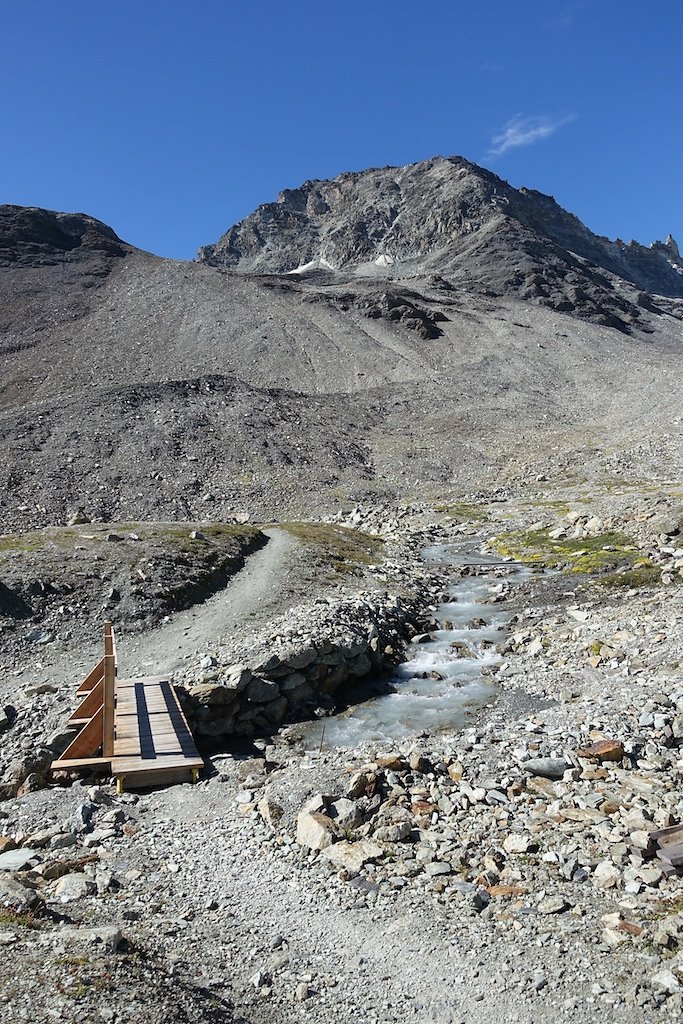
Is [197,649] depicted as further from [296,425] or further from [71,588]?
[296,425]

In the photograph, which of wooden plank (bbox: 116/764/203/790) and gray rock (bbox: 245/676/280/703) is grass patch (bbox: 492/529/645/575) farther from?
wooden plank (bbox: 116/764/203/790)

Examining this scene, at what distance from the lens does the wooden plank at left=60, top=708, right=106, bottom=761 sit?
47.4 ft

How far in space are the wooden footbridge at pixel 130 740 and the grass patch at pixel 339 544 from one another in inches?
526

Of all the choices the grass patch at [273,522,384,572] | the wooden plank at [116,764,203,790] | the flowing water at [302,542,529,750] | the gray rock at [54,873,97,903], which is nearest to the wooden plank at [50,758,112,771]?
the wooden plank at [116,764,203,790]

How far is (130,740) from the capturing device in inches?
594

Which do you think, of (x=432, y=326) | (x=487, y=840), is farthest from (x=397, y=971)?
(x=432, y=326)

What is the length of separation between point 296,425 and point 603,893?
58.1 meters

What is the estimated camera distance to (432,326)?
108 meters

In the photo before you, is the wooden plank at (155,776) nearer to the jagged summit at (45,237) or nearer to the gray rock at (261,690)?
the gray rock at (261,690)

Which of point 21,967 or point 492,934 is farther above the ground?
point 21,967

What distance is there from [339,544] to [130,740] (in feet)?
63.7

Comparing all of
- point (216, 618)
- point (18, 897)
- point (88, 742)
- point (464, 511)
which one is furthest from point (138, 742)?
point (464, 511)

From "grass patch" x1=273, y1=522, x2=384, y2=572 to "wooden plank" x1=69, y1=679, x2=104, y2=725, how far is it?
45.1 ft

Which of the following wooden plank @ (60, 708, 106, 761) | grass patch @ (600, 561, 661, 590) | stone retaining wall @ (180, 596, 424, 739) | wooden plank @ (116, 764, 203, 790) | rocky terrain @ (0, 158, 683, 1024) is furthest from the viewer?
grass patch @ (600, 561, 661, 590)
